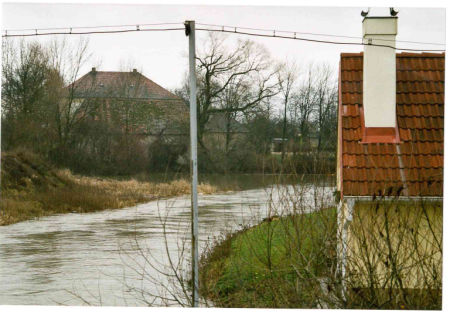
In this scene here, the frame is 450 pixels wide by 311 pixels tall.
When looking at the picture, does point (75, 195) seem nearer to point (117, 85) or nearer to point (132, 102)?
point (132, 102)

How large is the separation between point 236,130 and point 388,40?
18.9 m

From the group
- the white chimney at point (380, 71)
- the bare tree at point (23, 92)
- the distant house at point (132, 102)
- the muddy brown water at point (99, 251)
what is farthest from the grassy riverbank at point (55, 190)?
the white chimney at point (380, 71)

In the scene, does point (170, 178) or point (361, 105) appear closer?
point (361, 105)

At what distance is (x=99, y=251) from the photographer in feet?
44.8

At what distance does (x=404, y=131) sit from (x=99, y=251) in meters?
8.71

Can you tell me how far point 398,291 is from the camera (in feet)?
13.1

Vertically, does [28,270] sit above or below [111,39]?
below

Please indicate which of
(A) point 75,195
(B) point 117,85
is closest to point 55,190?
(A) point 75,195

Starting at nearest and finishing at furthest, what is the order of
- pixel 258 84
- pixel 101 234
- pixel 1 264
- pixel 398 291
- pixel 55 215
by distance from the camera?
pixel 398 291
pixel 1 264
pixel 101 234
pixel 55 215
pixel 258 84

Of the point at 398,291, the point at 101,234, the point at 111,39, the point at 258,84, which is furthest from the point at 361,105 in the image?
the point at 111,39

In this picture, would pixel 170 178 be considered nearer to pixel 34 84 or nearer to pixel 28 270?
pixel 34 84

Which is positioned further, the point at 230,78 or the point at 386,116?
the point at 230,78

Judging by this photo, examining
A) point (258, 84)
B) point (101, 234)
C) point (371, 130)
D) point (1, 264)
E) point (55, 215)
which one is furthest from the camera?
point (258, 84)

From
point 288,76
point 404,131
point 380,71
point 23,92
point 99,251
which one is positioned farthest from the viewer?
point 23,92
